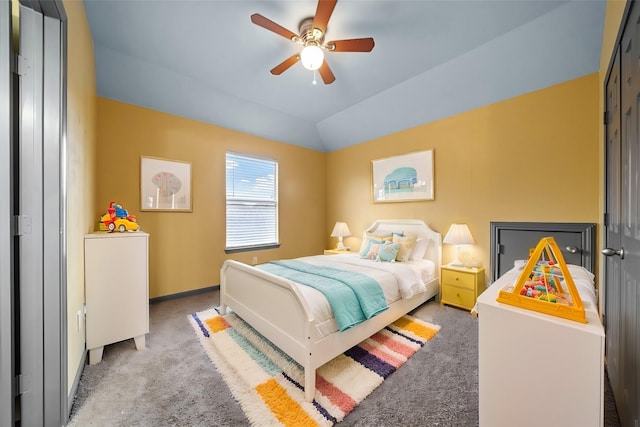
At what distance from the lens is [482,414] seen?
1056 millimetres

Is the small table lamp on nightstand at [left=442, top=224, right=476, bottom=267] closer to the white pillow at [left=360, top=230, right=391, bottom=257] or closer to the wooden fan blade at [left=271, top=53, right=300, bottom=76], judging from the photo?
the white pillow at [left=360, top=230, right=391, bottom=257]

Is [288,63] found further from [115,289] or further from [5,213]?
[115,289]

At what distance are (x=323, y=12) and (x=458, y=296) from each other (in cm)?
323

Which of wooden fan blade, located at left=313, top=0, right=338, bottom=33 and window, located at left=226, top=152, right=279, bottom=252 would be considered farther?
window, located at left=226, top=152, right=279, bottom=252

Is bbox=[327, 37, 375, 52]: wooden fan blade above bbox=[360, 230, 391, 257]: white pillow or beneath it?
above

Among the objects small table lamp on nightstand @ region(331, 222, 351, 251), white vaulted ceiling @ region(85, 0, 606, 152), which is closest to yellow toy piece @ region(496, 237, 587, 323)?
white vaulted ceiling @ region(85, 0, 606, 152)

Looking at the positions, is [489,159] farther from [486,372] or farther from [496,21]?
[486,372]

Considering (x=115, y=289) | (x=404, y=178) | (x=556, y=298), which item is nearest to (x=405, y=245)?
(x=404, y=178)

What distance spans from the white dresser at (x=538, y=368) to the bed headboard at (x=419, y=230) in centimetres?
242

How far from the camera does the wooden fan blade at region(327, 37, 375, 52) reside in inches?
79.3

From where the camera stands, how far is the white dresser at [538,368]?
828 mm

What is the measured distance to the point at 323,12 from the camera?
178 centimetres

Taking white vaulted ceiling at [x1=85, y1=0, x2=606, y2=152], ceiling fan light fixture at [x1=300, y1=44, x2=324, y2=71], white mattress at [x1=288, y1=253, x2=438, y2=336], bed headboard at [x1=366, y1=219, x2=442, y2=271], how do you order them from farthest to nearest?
bed headboard at [x1=366, y1=219, x2=442, y2=271] → white vaulted ceiling at [x1=85, y1=0, x2=606, y2=152] → ceiling fan light fixture at [x1=300, y1=44, x2=324, y2=71] → white mattress at [x1=288, y1=253, x2=438, y2=336]

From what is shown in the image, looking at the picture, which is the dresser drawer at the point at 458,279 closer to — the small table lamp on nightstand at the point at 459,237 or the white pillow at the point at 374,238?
the small table lamp on nightstand at the point at 459,237
